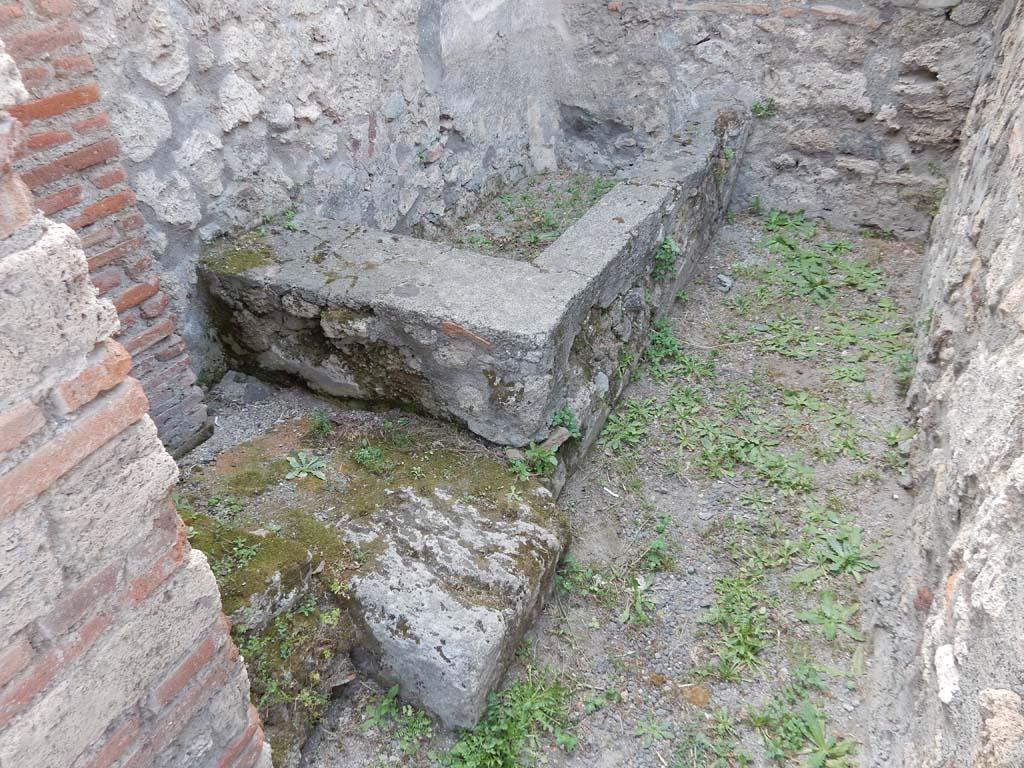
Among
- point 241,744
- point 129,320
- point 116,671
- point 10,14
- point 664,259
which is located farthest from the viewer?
point 664,259

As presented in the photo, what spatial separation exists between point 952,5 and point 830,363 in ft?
6.75

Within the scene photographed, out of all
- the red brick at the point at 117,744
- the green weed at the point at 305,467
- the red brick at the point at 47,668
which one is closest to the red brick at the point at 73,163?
the green weed at the point at 305,467

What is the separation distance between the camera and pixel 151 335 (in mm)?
2500

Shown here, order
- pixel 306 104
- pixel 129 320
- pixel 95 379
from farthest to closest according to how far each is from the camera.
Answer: pixel 306 104
pixel 129 320
pixel 95 379

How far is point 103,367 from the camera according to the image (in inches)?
47.2

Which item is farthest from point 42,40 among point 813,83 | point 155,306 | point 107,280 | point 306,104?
point 813,83

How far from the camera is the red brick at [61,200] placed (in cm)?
208

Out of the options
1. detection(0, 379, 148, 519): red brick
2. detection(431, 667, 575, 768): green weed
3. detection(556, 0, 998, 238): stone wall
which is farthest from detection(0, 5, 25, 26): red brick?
detection(556, 0, 998, 238): stone wall

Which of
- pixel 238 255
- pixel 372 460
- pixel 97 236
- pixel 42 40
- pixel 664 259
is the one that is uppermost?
pixel 42 40

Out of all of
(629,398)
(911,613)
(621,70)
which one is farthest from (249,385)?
(621,70)

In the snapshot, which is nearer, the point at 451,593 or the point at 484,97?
the point at 451,593

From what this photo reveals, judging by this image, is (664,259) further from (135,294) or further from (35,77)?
(35,77)

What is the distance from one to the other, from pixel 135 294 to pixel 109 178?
0.38m

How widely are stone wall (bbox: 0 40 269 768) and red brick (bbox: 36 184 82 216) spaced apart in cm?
117
